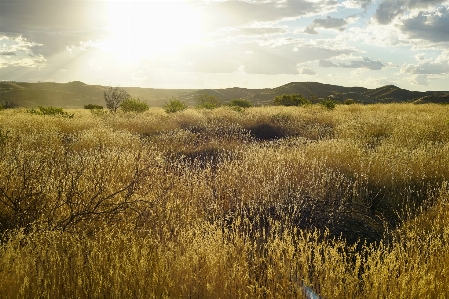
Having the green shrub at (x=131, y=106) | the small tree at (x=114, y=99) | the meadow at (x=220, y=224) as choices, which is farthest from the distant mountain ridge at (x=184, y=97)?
the meadow at (x=220, y=224)

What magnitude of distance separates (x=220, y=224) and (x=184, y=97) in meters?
121

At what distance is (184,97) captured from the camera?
124 metres

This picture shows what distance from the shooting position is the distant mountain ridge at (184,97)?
94.9 meters

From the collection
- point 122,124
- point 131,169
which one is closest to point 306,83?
point 122,124

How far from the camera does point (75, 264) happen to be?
333 cm

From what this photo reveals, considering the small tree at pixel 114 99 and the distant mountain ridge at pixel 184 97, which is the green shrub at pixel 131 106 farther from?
the distant mountain ridge at pixel 184 97

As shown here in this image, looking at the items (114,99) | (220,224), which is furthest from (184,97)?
(220,224)

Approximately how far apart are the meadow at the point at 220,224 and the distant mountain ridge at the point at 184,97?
251 feet

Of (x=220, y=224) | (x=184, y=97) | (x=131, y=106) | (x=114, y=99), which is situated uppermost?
(x=184, y=97)

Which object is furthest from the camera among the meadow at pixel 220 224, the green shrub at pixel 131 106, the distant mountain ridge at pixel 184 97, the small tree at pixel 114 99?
the distant mountain ridge at pixel 184 97

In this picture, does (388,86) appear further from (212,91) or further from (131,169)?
(131,169)

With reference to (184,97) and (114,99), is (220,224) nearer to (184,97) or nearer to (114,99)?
(114,99)

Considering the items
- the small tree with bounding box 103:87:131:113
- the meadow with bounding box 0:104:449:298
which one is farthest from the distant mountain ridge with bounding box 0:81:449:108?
the meadow with bounding box 0:104:449:298

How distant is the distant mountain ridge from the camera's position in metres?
94.9
